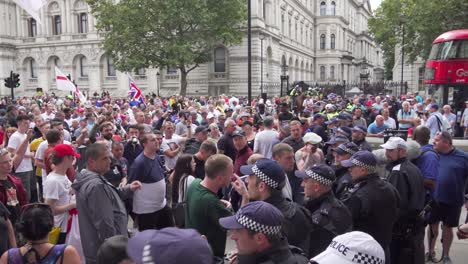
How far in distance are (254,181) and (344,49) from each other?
77.1 metres

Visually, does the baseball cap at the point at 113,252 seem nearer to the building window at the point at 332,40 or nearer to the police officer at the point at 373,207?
the police officer at the point at 373,207

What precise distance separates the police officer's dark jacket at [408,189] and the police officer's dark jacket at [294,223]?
1.85 m

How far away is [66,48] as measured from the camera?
5266 centimetres

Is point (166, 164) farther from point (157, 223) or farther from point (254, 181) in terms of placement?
point (254, 181)

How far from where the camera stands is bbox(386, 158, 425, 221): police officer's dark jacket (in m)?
4.85

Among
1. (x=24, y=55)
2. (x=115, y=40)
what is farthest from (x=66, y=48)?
(x=115, y=40)

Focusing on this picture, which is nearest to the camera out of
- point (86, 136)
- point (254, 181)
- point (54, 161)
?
point (254, 181)

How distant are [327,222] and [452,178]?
9.68ft

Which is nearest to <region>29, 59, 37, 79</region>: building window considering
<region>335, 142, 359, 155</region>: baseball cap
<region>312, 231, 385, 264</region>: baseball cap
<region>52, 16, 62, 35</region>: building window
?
<region>52, 16, 62, 35</region>: building window

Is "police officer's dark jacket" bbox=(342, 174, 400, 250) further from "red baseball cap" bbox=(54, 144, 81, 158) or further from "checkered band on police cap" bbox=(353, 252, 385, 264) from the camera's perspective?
"red baseball cap" bbox=(54, 144, 81, 158)

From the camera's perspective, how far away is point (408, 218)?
4.87 metres

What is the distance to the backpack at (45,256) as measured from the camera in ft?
10.0

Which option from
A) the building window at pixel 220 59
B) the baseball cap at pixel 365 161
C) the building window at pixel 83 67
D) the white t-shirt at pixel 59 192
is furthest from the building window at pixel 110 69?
the baseball cap at pixel 365 161

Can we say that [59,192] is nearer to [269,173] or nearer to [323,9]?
[269,173]
